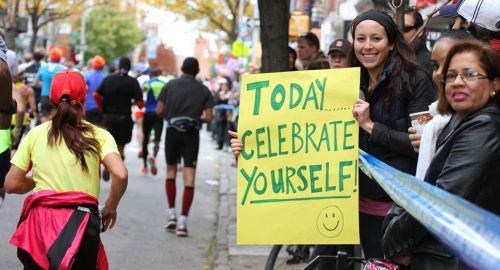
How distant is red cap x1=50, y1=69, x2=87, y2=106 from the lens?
198 inches

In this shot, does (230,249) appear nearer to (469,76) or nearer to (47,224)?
(47,224)

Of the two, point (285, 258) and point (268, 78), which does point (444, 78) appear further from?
point (285, 258)

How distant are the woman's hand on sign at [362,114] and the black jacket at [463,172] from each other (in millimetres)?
1121

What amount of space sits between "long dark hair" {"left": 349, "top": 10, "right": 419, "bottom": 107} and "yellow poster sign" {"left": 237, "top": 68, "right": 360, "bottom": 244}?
Answer: 312mm

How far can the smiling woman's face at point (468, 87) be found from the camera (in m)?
3.49

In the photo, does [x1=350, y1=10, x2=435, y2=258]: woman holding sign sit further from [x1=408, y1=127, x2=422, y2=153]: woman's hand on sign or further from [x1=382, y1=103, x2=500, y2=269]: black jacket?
[x1=382, y1=103, x2=500, y2=269]: black jacket

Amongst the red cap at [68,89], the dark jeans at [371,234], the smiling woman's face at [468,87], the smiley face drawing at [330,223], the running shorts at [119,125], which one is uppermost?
the smiling woman's face at [468,87]

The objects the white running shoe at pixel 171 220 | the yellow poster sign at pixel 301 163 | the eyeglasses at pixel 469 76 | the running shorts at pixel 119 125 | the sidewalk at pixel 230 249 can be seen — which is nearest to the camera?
the eyeglasses at pixel 469 76

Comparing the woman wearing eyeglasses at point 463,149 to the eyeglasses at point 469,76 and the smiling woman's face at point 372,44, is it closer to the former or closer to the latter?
the eyeglasses at point 469,76

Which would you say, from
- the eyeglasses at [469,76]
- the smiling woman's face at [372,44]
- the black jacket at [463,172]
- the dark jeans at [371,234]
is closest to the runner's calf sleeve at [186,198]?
the dark jeans at [371,234]

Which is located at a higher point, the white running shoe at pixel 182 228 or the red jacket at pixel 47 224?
the red jacket at pixel 47 224

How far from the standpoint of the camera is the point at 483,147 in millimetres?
3355

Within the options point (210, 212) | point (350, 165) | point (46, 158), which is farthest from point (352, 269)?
point (210, 212)

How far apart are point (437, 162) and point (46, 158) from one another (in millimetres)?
2145
